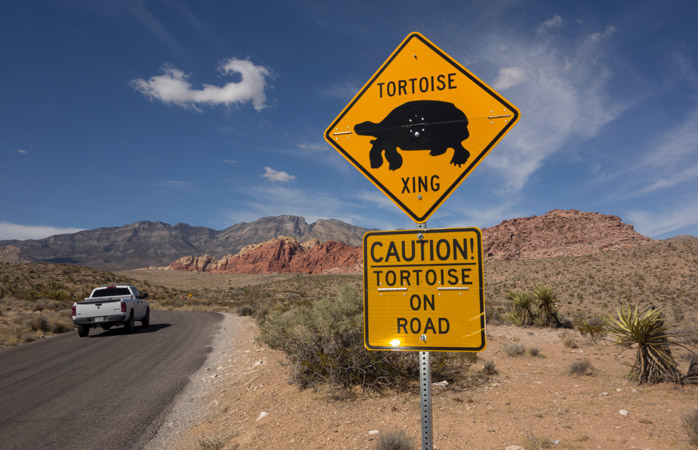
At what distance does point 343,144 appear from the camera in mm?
2865

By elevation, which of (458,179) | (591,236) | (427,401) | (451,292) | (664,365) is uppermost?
(591,236)

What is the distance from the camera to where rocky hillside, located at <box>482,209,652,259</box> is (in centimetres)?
8581

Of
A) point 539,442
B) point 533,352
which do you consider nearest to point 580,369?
point 533,352

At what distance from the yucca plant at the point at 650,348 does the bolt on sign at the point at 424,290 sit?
670 cm

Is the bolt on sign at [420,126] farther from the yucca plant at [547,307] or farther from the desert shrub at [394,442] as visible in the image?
the yucca plant at [547,307]

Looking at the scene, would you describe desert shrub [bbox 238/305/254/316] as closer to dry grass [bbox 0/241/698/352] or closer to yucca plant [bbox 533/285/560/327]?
dry grass [bbox 0/241/698/352]

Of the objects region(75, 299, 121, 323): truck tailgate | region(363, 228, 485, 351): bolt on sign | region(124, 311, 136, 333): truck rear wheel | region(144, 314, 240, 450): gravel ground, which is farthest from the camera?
region(124, 311, 136, 333): truck rear wheel

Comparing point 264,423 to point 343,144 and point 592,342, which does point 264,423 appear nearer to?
point 343,144

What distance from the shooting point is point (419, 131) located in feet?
8.62

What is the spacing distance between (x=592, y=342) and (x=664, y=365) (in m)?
4.39

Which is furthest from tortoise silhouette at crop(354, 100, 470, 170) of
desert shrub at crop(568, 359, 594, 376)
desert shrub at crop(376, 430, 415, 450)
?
desert shrub at crop(568, 359, 594, 376)

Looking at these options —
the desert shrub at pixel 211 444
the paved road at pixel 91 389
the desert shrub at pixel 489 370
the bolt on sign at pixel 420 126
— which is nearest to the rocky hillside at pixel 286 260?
the paved road at pixel 91 389

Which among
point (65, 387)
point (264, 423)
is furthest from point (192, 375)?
point (264, 423)

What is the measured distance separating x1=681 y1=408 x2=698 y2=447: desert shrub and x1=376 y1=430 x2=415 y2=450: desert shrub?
319 cm
